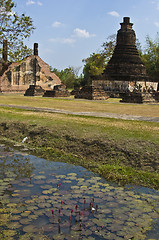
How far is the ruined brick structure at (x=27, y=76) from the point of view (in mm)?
32459

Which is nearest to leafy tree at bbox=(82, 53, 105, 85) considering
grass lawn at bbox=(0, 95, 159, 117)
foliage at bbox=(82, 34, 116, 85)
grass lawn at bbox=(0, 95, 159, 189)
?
foliage at bbox=(82, 34, 116, 85)

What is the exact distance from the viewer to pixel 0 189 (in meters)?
3.73

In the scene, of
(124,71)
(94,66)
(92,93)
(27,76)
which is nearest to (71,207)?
(92,93)

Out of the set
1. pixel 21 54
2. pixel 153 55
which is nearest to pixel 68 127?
pixel 21 54

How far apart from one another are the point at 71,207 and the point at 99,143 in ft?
8.21

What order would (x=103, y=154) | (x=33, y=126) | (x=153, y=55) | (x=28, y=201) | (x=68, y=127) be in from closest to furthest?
1. (x=28, y=201)
2. (x=103, y=154)
3. (x=68, y=127)
4. (x=33, y=126)
5. (x=153, y=55)

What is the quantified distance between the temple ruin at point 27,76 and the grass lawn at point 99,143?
83.2 feet

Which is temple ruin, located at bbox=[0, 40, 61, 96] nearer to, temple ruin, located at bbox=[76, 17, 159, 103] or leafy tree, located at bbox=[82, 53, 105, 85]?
leafy tree, located at bbox=[82, 53, 105, 85]

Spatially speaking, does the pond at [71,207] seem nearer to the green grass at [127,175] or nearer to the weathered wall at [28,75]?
the green grass at [127,175]

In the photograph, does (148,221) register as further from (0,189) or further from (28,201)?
(0,189)

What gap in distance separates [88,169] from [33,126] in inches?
112

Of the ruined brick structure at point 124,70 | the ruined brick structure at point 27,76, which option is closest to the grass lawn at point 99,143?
the ruined brick structure at point 124,70

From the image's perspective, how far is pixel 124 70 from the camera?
74.5ft

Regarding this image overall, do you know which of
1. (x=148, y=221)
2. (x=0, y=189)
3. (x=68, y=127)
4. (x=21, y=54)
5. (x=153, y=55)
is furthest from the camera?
(x=153, y=55)
